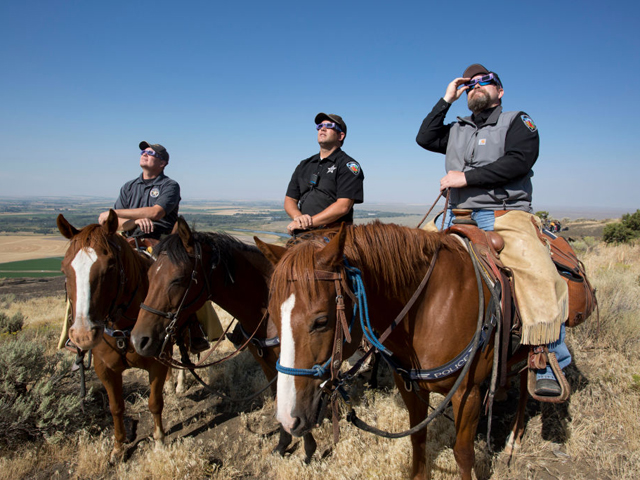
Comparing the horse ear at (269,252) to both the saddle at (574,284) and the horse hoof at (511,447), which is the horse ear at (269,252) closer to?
the saddle at (574,284)

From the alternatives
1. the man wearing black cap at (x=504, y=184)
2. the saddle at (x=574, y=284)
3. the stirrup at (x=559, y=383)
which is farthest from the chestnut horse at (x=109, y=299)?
the saddle at (x=574, y=284)

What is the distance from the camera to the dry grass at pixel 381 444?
10.5ft

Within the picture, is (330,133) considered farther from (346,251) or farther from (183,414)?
(183,414)

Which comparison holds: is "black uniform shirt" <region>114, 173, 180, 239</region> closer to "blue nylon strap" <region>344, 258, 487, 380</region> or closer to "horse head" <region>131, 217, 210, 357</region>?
"horse head" <region>131, 217, 210, 357</region>

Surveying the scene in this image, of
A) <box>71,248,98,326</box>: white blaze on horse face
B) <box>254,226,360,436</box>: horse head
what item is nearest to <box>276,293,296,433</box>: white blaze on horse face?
<box>254,226,360,436</box>: horse head

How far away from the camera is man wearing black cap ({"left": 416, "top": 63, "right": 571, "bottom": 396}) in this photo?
2.49 metres

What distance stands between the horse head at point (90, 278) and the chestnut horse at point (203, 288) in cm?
34

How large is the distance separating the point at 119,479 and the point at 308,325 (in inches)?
130

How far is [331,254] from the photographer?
186 centimetres

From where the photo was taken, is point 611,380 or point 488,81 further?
point 611,380

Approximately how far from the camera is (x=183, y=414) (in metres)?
4.70

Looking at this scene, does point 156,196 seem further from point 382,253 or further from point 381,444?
point 381,444

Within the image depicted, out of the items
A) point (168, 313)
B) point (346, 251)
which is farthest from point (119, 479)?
point (346, 251)

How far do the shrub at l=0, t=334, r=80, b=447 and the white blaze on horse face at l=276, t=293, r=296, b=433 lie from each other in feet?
12.7
